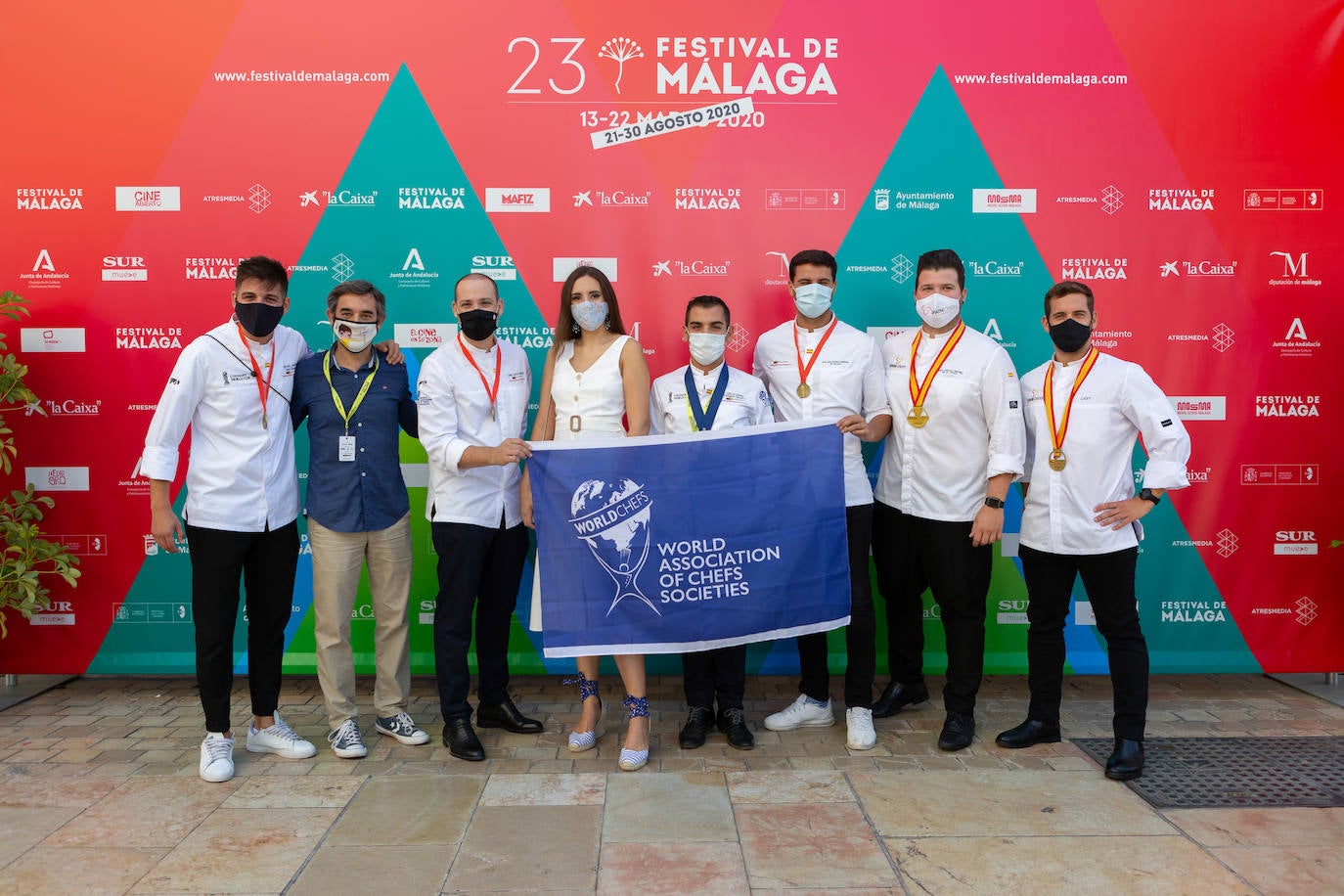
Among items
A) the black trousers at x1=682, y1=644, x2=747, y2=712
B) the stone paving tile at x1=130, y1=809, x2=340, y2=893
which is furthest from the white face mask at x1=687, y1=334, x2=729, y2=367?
the stone paving tile at x1=130, y1=809, x2=340, y2=893

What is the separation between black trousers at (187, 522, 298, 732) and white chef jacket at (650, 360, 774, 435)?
5.03 feet

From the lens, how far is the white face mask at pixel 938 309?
133 inches

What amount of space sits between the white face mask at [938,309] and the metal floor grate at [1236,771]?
1768mm

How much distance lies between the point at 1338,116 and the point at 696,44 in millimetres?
3061

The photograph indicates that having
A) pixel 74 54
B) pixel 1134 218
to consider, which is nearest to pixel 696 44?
pixel 1134 218

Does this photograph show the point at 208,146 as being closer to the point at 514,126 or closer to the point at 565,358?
the point at 514,126

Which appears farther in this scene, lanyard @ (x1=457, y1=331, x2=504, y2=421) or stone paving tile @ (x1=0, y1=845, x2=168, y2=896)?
lanyard @ (x1=457, y1=331, x2=504, y2=421)

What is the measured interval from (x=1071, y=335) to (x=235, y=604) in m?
3.30

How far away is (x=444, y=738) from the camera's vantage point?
135 inches

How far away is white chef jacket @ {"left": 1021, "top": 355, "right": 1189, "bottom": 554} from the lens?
3.19m

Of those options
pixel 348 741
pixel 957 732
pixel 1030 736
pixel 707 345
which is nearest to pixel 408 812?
pixel 348 741

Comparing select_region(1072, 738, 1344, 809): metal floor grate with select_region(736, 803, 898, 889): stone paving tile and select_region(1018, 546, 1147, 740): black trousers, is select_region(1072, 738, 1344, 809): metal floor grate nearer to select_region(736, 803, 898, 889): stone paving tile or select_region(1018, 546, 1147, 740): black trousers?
select_region(1018, 546, 1147, 740): black trousers

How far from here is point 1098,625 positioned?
10.9 ft

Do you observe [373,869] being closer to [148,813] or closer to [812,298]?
[148,813]
